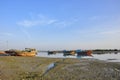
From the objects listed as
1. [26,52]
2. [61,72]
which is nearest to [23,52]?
[26,52]

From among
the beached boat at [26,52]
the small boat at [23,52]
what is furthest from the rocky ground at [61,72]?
the small boat at [23,52]

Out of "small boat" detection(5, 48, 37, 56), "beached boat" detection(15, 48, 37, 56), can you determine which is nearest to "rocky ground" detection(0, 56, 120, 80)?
"beached boat" detection(15, 48, 37, 56)

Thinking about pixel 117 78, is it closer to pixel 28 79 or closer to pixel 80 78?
pixel 80 78

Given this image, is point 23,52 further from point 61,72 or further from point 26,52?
point 61,72

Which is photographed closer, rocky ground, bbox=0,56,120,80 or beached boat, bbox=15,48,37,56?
rocky ground, bbox=0,56,120,80

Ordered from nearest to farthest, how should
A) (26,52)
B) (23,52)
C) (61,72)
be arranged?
(61,72) < (23,52) < (26,52)

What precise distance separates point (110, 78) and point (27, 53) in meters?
63.5

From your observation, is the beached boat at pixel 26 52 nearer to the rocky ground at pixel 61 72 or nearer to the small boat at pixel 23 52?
the small boat at pixel 23 52

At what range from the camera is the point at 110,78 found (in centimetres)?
2212

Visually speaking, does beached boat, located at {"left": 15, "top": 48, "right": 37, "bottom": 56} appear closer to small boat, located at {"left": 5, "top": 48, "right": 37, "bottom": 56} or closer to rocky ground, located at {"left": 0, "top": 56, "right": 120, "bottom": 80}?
small boat, located at {"left": 5, "top": 48, "right": 37, "bottom": 56}

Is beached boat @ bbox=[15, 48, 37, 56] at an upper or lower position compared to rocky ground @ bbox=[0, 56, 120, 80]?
upper

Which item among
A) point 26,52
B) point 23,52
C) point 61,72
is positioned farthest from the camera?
point 26,52

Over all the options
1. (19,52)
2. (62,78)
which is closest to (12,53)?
(19,52)

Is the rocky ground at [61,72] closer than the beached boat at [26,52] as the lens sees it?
Yes
